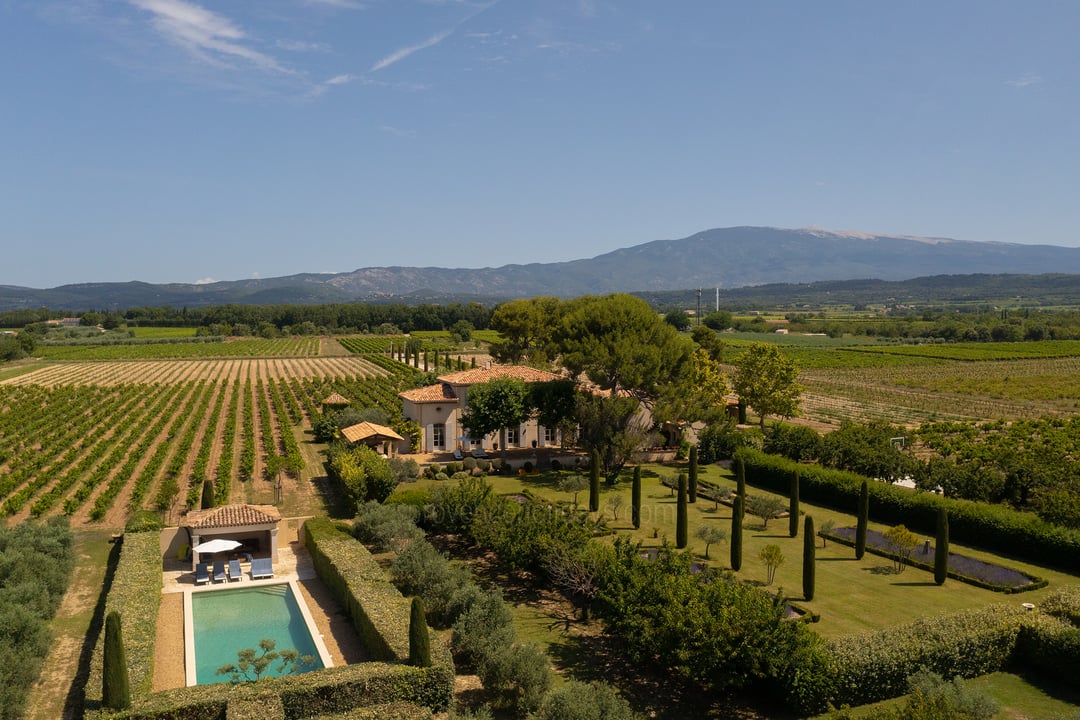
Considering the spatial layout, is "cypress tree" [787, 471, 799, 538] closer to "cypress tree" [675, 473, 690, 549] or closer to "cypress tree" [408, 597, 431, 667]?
"cypress tree" [675, 473, 690, 549]

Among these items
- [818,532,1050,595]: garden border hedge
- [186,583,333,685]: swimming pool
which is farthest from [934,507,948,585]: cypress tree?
[186,583,333,685]: swimming pool

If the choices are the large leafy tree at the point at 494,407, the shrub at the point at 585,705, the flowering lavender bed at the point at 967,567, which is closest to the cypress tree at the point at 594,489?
the large leafy tree at the point at 494,407

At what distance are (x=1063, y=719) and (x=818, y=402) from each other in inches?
2321

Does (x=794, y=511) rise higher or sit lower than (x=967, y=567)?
higher

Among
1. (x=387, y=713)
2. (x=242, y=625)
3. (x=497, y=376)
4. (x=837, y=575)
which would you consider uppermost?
(x=497, y=376)

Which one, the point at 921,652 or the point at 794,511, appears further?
the point at 794,511

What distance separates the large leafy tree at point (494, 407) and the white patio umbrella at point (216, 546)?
1717 centimetres

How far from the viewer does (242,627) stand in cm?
2106

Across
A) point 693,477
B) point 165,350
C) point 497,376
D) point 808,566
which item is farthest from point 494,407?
point 165,350

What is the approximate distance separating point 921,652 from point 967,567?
1043 cm

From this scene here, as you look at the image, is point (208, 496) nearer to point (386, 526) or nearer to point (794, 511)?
point (386, 526)

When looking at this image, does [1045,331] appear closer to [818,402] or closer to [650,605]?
[818,402]

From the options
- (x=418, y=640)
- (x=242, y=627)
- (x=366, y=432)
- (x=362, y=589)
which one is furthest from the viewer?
(x=366, y=432)

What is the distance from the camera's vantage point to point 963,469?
33.8 m
